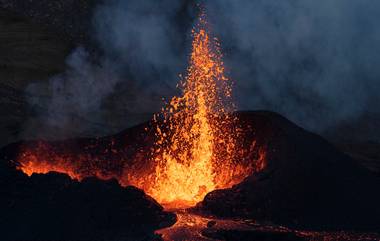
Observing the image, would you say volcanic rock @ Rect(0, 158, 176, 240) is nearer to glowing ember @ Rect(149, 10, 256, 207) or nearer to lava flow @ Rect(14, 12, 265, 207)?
lava flow @ Rect(14, 12, 265, 207)

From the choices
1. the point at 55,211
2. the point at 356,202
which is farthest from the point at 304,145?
the point at 55,211

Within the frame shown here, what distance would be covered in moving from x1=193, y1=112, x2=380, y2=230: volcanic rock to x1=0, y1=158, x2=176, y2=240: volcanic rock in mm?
1941

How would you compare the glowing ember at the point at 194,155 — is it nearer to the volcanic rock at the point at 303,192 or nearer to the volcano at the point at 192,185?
the volcano at the point at 192,185

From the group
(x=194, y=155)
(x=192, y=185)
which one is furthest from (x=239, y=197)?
(x=194, y=155)

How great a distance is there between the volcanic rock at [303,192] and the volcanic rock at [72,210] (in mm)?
1941

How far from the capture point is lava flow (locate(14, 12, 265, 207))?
16.1m

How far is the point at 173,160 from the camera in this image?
17.5m

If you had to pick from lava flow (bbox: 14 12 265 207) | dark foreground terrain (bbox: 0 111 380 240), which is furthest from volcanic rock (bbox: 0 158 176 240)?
lava flow (bbox: 14 12 265 207)

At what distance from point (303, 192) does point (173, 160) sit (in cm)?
503

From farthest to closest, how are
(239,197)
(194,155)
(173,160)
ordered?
(194,155)
(173,160)
(239,197)

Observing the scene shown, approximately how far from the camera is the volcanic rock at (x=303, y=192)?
13414mm

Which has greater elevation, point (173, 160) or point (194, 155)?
point (194, 155)

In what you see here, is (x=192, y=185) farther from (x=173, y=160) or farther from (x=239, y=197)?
(x=239, y=197)

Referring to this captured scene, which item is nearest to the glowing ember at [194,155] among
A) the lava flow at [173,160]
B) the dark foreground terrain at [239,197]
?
the lava flow at [173,160]
